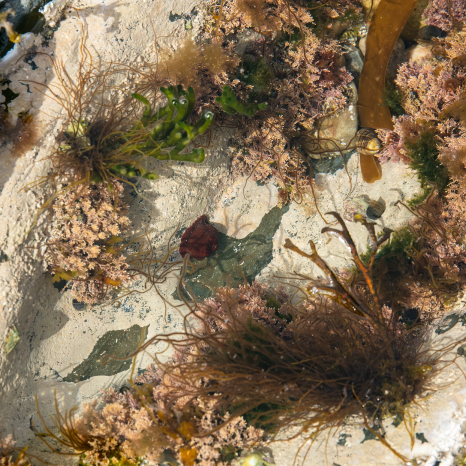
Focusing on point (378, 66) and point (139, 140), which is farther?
point (378, 66)

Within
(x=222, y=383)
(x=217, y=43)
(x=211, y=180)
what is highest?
(x=217, y=43)

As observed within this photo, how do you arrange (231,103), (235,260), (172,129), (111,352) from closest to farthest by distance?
(231,103) < (172,129) < (111,352) < (235,260)

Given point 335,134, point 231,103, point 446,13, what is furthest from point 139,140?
point 446,13

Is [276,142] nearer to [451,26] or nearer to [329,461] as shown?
[451,26]

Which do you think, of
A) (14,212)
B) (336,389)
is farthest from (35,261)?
(336,389)

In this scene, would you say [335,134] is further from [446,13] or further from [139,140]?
[139,140]

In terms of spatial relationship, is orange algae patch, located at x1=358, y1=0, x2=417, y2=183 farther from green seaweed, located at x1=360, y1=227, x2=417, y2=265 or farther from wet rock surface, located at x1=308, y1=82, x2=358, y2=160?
green seaweed, located at x1=360, y1=227, x2=417, y2=265
